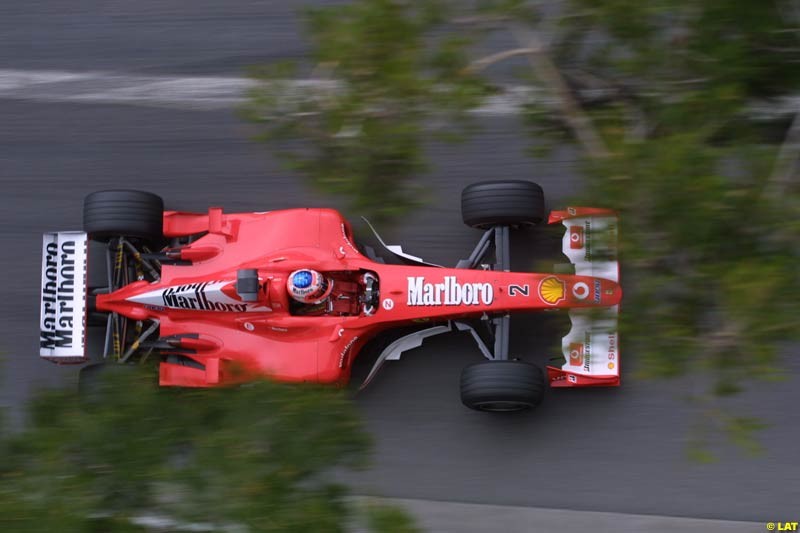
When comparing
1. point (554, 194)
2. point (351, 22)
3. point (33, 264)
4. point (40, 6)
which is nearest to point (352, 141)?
point (351, 22)

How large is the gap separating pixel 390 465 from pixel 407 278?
1755mm

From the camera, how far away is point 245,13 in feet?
26.0

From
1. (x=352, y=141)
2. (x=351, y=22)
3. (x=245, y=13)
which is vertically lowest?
(x=352, y=141)

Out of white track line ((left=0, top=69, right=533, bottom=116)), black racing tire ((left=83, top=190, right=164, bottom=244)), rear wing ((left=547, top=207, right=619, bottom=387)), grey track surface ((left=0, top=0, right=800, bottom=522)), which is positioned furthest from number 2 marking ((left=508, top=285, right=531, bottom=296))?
white track line ((left=0, top=69, right=533, bottom=116))

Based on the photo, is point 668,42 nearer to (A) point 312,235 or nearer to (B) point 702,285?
(B) point 702,285

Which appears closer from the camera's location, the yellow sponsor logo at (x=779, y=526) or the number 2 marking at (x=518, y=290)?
the number 2 marking at (x=518, y=290)

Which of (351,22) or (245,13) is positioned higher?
(245,13)

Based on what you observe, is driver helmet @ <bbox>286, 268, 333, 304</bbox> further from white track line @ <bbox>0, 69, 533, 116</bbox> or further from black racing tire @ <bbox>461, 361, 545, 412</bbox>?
white track line @ <bbox>0, 69, 533, 116</bbox>

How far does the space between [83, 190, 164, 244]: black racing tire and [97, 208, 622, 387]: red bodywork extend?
0.36 m

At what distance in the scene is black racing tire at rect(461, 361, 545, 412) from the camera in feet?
20.7

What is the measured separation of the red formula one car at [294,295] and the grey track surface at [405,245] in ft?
1.57

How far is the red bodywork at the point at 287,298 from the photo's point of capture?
637cm

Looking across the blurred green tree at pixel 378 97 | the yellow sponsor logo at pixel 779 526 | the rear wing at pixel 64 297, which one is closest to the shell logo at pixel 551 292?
the blurred green tree at pixel 378 97

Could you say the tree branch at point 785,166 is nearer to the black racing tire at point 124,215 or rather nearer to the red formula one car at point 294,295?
the red formula one car at point 294,295
